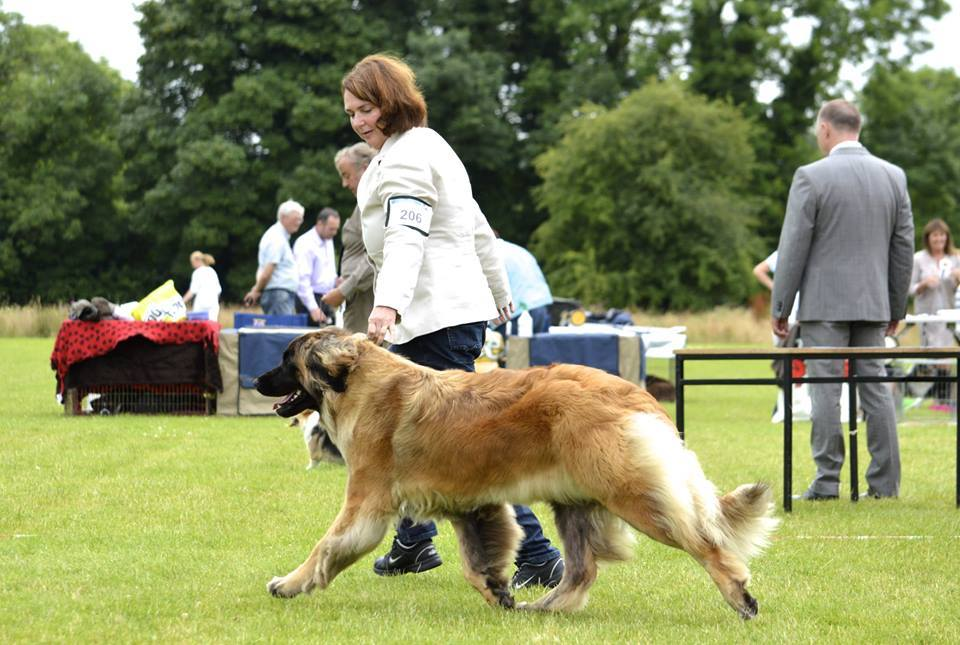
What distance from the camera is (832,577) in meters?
5.52

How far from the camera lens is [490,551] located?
504 centimetres

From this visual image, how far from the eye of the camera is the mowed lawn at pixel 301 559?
450cm

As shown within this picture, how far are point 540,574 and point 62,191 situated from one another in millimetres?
40910

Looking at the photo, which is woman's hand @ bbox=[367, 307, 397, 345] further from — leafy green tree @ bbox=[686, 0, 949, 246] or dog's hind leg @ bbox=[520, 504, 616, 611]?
leafy green tree @ bbox=[686, 0, 949, 246]

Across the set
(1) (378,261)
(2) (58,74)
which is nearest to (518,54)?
(2) (58,74)

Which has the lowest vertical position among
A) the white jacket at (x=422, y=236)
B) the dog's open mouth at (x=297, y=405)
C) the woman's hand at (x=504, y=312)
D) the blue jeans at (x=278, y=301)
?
the blue jeans at (x=278, y=301)

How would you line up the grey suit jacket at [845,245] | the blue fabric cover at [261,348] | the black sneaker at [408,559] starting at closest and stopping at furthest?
the black sneaker at [408,559]
the grey suit jacket at [845,245]
the blue fabric cover at [261,348]

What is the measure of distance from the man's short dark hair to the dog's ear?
4.24 metres

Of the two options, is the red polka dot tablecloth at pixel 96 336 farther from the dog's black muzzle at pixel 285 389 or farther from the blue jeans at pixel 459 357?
the dog's black muzzle at pixel 285 389

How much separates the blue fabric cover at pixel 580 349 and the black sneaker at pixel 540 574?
26.7 feet

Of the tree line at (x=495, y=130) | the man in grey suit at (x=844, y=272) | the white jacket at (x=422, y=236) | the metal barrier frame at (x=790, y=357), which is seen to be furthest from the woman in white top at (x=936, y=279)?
the tree line at (x=495, y=130)

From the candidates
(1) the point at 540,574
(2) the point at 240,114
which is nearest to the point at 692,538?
(1) the point at 540,574

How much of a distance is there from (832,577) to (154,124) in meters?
39.7

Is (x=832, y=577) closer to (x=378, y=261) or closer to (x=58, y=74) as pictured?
(x=378, y=261)
